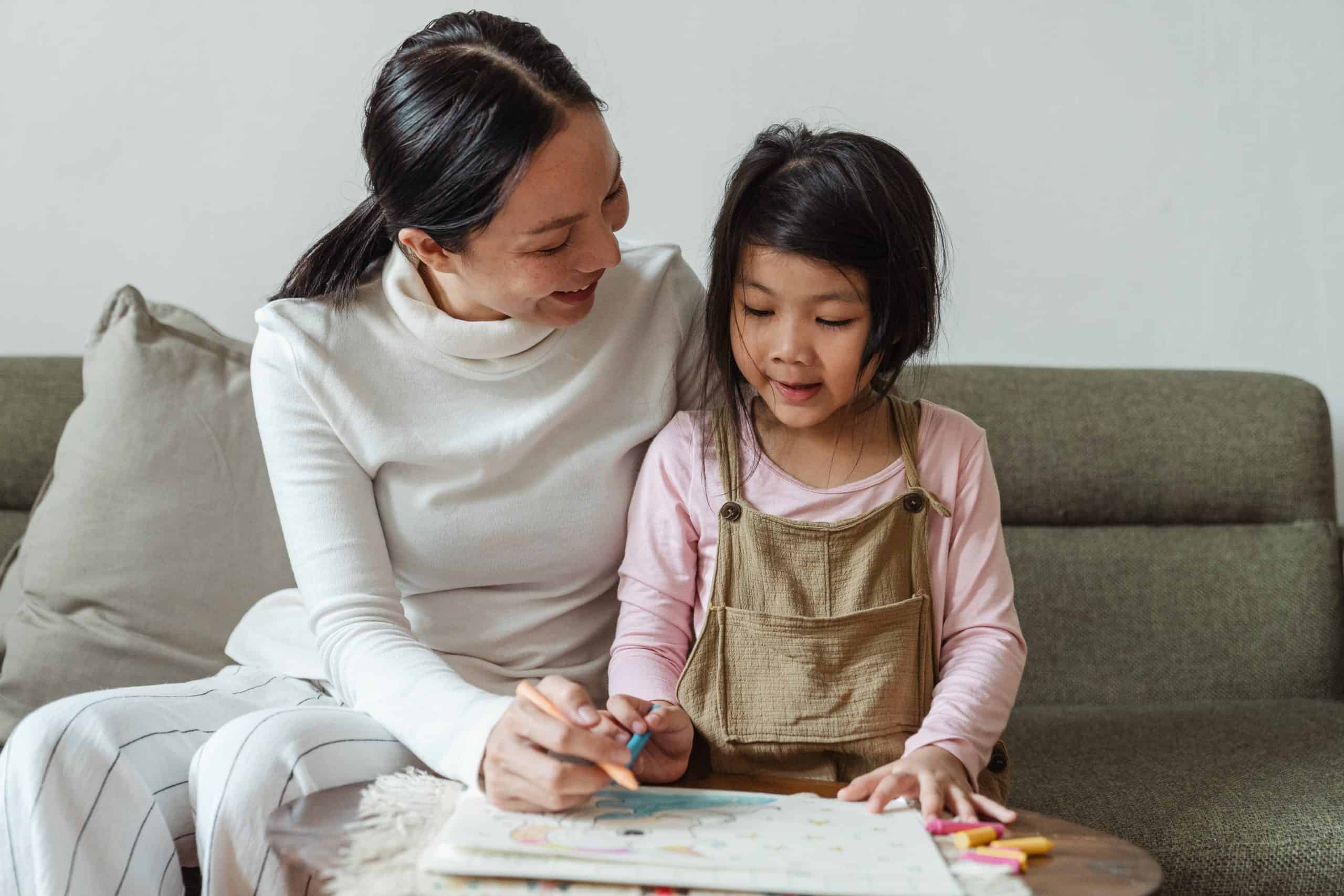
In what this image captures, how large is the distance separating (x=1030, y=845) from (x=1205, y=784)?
2.10 feet

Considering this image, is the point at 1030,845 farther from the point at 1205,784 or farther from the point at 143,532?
the point at 143,532

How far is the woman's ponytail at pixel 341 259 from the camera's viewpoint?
1.20 meters

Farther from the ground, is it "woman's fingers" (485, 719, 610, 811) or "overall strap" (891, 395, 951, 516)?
"overall strap" (891, 395, 951, 516)

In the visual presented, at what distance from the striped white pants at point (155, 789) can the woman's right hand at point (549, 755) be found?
16 centimetres

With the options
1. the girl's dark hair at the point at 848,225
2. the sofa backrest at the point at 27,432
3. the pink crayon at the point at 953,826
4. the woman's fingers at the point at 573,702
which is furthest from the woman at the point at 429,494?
the sofa backrest at the point at 27,432

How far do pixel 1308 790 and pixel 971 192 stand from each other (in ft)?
3.20

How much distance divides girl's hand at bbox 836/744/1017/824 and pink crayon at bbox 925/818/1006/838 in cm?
1

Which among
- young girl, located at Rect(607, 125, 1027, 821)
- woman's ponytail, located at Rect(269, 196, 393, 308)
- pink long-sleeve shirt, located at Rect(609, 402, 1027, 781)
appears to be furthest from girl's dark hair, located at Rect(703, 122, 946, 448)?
woman's ponytail, located at Rect(269, 196, 393, 308)

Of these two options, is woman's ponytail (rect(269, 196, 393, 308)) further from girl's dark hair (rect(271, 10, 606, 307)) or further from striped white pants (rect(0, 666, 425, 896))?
striped white pants (rect(0, 666, 425, 896))

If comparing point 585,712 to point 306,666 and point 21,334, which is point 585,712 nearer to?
point 306,666

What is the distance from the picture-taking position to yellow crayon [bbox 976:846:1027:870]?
785mm

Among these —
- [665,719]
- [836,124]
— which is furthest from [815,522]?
[836,124]

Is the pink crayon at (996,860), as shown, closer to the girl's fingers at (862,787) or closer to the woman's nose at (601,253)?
the girl's fingers at (862,787)

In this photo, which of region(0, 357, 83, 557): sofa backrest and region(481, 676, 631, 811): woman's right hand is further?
region(0, 357, 83, 557): sofa backrest
